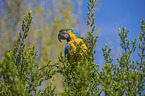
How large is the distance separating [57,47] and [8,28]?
84.2 inches

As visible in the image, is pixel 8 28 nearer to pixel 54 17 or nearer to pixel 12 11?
pixel 12 11

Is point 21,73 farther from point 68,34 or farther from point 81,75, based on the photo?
point 68,34

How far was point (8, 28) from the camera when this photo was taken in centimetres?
652

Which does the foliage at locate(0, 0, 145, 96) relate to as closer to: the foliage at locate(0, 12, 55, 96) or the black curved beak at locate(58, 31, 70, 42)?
the foliage at locate(0, 12, 55, 96)

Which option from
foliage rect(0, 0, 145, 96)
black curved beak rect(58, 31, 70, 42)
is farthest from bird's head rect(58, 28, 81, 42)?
foliage rect(0, 0, 145, 96)

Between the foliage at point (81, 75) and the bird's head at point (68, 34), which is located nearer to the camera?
the foliage at point (81, 75)

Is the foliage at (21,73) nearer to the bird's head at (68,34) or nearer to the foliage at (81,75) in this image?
the foliage at (81,75)

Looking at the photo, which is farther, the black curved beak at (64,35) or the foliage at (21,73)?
the black curved beak at (64,35)

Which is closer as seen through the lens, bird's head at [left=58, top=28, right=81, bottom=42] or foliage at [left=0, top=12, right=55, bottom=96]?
foliage at [left=0, top=12, right=55, bottom=96]

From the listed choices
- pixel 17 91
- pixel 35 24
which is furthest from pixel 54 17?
pixel 17 91

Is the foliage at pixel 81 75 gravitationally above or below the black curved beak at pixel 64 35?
below

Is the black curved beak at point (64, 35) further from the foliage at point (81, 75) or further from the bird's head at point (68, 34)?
the foliage at point (81, 75)

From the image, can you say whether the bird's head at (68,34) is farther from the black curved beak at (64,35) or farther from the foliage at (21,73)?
the foliage at (21,73)

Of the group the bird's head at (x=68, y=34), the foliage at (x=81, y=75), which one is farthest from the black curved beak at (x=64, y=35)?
the foliage at (x=81, y=75)
